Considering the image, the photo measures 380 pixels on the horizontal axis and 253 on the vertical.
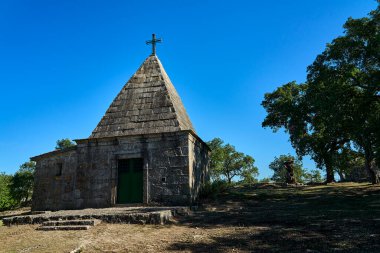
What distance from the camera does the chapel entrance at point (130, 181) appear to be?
11.3 meters

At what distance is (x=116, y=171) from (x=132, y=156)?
37.7 inches

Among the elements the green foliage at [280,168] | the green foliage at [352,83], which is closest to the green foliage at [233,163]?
the green foliage at [280,168]

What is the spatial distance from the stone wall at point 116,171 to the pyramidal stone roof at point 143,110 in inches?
18.9

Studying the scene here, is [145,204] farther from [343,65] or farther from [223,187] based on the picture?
[343,65]

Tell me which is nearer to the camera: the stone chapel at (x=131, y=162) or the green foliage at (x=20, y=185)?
the stone chapel at (x=131, y=162)

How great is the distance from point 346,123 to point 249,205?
6845 mm

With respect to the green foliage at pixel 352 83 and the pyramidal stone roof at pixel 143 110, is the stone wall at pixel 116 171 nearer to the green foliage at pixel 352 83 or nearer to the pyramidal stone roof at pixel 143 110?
the pyramidal stone roof at pixel 143 110

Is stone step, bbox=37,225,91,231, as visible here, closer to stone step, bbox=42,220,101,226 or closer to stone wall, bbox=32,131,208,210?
stone step, bbox=42,220,101,226

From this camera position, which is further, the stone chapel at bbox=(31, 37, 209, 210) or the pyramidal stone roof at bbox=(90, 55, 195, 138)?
the pyramidal stone roof at bbox=(90, 55, 195, 138)

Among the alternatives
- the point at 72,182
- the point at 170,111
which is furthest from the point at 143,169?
the point at 72,182

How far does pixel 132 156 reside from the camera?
11578mm

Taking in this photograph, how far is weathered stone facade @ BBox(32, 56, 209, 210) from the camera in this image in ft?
36.1

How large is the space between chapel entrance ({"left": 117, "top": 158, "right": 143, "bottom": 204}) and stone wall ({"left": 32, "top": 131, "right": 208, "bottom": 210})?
0.23m

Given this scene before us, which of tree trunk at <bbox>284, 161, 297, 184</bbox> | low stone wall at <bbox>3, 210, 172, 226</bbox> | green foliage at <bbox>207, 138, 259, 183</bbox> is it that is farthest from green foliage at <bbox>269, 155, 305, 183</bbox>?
low stone wall at <bbox>3, 210, 172, 226</bbox>
